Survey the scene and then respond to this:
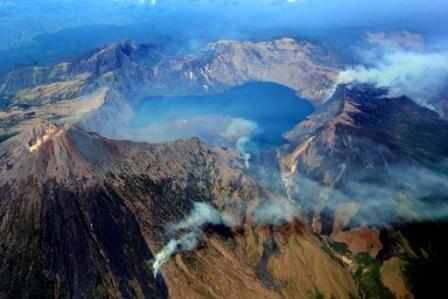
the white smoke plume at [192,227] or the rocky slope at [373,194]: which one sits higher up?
the white smoke plume at [192,227]

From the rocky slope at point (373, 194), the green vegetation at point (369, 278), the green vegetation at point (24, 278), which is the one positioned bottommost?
the green vegetation at point (369, 278)

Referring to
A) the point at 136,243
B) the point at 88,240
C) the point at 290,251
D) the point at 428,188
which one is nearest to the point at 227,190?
the point at 290,251

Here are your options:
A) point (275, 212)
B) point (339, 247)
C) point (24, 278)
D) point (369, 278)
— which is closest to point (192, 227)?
point (275, 212)

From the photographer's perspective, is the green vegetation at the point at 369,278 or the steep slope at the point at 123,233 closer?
the steep slope at the point at 123,233

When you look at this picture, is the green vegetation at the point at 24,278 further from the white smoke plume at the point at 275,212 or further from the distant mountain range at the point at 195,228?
the white smoke plume at the point at 275,212

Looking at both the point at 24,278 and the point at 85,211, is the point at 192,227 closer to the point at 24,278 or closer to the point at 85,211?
the point at 85,211

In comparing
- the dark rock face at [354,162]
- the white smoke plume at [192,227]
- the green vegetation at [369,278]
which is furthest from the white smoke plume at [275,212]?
the green vegetation at [369,278]

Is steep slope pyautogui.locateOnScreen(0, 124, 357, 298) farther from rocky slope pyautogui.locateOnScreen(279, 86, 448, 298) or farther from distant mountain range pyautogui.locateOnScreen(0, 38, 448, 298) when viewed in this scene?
rocky slope pyautogui.locateOnScreen(279, 86, 448, 298)
